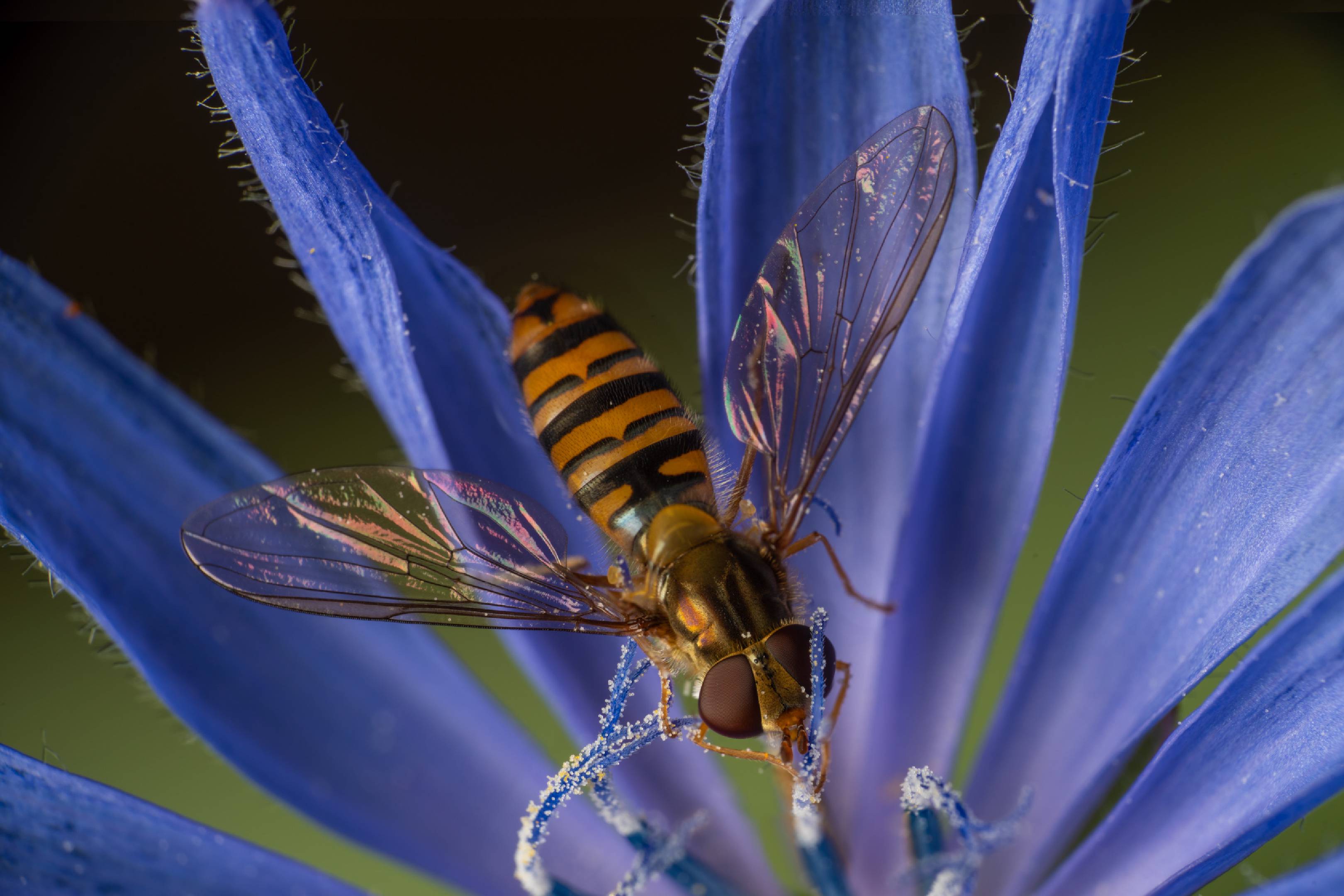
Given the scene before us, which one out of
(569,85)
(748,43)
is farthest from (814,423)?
(569,85)

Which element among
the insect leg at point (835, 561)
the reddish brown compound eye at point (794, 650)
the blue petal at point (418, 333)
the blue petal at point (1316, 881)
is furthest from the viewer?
the insect leg at point (835, 561)

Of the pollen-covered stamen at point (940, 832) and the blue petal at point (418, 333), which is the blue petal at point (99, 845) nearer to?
the blue petal at point (418, 333)

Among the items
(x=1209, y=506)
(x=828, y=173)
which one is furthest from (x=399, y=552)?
(x=1209, y=506)

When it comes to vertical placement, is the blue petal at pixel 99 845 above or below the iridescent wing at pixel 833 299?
below

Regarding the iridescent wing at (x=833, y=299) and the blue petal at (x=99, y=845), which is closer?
the blue petal at (x=99, y=845)

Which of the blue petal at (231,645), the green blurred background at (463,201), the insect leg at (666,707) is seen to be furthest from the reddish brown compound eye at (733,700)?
the green blurred background at (463,201)

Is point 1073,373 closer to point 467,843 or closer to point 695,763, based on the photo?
point 695,763

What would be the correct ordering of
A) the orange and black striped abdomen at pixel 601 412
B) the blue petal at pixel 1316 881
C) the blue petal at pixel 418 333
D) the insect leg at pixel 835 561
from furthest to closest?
the insect leg at pixel 835 561 → the orange and black striped abdomen at pixel 601 412 → the blue petal at pixel 418 333 → the blue petal at pixel 1316 881

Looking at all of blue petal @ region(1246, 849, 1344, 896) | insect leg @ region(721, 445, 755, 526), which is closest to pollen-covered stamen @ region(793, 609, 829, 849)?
insect leg @ region(721, 445, 755, 526)
